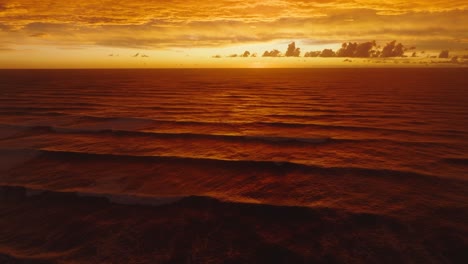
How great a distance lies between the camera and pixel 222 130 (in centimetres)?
1488

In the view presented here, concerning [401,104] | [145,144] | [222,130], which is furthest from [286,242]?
[401,104]

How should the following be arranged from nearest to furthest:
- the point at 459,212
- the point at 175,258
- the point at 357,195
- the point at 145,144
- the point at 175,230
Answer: the point at 175,258 < the point at 175,230 < the point at 459,212 < the point at 357,195 < the point at 145,144

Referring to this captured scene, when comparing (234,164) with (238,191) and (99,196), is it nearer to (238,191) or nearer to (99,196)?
(238,191)

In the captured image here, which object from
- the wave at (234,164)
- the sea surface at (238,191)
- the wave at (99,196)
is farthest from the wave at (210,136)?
the wave at (99,196)

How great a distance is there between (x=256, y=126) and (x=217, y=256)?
10968mm

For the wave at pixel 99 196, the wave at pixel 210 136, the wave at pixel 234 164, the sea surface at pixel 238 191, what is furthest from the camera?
the wave at pixel 210 136

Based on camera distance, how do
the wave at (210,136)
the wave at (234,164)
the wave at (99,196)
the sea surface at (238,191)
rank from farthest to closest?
1. the wave at (210,136)
2. the wave at (234,164)
3. the wave at (99,196)
4. the sea surface at (238,191)

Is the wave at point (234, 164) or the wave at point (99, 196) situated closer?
the wave at point (99, 196)

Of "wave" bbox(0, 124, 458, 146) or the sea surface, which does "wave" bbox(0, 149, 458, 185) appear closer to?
the sea surface

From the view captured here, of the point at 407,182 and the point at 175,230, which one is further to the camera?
the point at 407,182

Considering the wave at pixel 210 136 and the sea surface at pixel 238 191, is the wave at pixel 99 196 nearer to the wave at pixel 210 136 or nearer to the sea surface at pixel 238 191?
the sea surface at pixel 238 191

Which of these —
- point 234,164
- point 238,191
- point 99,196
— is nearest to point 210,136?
point 234,164

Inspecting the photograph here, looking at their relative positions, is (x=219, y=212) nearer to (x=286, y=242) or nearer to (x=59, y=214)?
(x=286, y=242)

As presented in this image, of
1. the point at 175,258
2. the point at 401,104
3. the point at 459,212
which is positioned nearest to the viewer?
the point at 175,258
